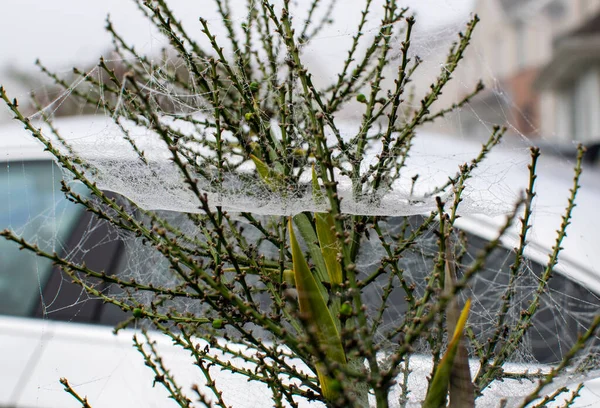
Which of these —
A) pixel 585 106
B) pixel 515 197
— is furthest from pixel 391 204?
pixel 585 106

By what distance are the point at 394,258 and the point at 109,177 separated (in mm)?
882

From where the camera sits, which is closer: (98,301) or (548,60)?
(98,301)

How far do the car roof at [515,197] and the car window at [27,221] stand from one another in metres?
0.13

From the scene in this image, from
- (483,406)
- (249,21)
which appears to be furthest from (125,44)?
(483,406)

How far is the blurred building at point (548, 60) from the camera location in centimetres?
1856

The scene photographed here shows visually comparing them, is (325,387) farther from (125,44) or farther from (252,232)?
(125,44)

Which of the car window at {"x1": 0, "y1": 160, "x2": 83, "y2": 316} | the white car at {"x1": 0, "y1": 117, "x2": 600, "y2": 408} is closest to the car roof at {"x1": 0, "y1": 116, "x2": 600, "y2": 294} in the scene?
the white car at {"x1": 0, "y1": 117, "x2": 600, "y2": 408}

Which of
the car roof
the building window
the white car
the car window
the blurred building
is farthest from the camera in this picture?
the building window

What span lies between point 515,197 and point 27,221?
94.7 inches

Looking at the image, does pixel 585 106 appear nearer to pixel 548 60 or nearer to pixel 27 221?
pixel 548 60

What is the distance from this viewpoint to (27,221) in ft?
9.89

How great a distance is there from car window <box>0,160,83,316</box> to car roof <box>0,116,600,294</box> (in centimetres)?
13

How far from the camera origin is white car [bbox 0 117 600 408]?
220 centimetres

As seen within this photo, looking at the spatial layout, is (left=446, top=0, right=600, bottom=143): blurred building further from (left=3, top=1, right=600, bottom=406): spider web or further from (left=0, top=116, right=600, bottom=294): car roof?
(left=3, top=1, right=600, bottom=406): spider web
